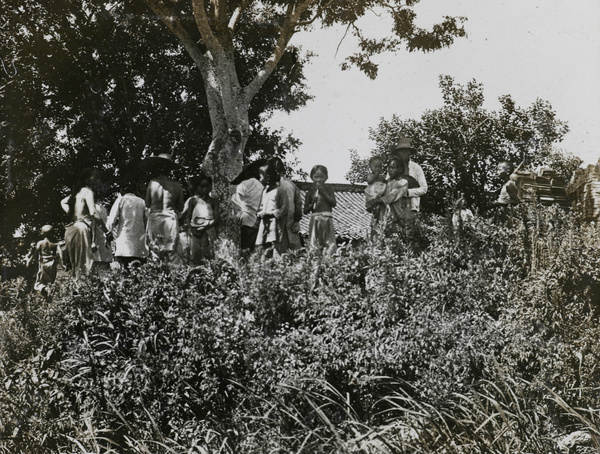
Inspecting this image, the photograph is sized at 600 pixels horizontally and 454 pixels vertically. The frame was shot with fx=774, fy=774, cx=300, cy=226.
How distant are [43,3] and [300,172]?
23.9 feet

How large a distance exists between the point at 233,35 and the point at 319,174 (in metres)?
5.07

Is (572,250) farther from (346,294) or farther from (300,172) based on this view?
(300,172)

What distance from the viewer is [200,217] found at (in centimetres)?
987

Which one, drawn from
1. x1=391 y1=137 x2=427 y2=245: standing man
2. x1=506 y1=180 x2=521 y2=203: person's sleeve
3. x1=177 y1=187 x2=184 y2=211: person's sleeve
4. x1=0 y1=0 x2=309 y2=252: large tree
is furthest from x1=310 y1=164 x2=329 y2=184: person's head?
x1=0 y1=0 x2=309 y2=252: large tree

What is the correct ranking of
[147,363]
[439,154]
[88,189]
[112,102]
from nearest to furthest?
[147,363], [88,189], [112,102], [439,154]

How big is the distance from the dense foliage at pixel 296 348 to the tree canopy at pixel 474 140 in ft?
46.7

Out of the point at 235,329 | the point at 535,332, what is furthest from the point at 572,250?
the point at 235,329

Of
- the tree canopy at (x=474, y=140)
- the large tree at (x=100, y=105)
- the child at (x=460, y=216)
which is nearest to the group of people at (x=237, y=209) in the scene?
the child at (x=460, y=216)

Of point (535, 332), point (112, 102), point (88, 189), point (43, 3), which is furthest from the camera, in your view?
point (112, 102)

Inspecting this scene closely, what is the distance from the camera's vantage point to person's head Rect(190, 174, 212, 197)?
1002 centimetres

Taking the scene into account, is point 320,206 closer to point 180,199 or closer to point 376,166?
point 376,166

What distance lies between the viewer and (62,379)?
5.75 meters

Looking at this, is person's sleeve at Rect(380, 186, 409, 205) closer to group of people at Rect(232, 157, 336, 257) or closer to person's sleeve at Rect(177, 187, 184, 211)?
group of people at Rect(232, 157, 336, 257)

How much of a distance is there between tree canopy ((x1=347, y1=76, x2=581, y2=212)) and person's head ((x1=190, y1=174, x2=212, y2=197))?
1161 centimetres
